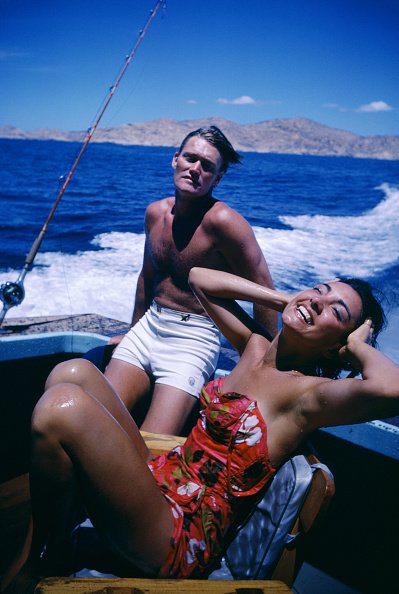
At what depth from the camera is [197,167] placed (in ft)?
8.48

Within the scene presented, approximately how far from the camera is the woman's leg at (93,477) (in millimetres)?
1332

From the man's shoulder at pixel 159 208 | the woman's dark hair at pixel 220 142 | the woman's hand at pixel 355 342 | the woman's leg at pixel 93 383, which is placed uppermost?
the woman's dark hair at pixel 220 142

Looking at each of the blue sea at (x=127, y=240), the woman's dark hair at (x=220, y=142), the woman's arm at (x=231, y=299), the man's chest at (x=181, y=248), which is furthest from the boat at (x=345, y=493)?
the blue sea at (x=127, y=240)

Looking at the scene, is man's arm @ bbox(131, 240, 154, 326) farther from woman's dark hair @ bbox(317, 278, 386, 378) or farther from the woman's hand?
the woman's hand

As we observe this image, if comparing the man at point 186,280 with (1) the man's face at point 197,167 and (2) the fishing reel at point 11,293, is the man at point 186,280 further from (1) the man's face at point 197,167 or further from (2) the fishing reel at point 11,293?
(2) the fishing reel at point 11,293

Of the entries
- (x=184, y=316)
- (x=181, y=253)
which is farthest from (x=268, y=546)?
(x=181, y=253)

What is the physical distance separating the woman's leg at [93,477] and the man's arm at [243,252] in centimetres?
131

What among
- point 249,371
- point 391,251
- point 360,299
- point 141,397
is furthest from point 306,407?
point 391,251

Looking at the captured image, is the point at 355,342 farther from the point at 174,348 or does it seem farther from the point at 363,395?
the point at 174,348

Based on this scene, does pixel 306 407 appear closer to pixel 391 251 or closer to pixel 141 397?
pixel 141 397

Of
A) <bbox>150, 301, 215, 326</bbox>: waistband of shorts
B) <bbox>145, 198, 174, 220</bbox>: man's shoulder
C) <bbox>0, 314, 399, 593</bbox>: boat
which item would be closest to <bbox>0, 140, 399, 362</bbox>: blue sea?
<bbox>145, 198, 174, 220</bbox>: man's shoulder

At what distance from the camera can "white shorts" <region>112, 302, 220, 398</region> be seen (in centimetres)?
245

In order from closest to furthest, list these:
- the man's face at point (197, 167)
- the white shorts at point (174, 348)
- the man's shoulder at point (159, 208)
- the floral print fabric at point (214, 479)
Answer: the floral print fabric at point (214, 479) → the white shorts at point (174, 348) → the man's face at point (197, 167) → the man's shoulder at point (159, 208)

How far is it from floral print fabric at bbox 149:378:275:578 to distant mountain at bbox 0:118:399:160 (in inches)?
4388
